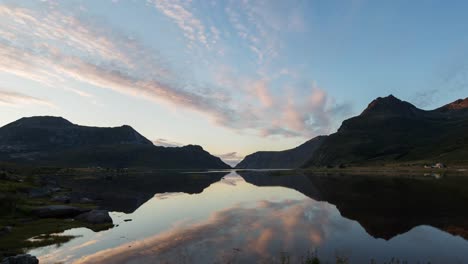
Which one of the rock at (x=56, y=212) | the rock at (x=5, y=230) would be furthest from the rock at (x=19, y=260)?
the rock at (x=56, y=212)

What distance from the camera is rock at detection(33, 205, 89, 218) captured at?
48.8 m

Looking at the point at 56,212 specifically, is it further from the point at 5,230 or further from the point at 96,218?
the point at 5,230

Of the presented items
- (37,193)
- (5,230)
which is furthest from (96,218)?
(37,193)

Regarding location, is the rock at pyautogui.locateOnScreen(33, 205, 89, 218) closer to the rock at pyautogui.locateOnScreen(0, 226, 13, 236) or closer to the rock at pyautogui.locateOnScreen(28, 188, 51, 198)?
the rock at pyautogui.locateOnScreen(0, 226, 13, 236)

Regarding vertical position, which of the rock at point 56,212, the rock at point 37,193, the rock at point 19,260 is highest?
the rock at point 37,193

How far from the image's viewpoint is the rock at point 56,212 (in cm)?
4881

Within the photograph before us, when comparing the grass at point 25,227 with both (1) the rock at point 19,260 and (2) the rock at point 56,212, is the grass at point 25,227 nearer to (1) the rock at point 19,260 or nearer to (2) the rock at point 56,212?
(2) the rock at point 56,212

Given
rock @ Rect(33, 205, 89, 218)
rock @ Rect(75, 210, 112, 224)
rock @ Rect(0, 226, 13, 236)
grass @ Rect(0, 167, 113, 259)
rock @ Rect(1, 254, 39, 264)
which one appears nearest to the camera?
rock @ Rect(1, 254, 39, 264)

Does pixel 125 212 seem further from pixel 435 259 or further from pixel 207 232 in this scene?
pixel 435 259

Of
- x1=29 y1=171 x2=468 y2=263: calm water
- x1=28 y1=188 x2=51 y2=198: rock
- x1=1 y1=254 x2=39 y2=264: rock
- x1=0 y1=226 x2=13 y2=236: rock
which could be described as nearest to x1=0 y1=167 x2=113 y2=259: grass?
x1=0 y1=226 x2=13 y2=236: rock

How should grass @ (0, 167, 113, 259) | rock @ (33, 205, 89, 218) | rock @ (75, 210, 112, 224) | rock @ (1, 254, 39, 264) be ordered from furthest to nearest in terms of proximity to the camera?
rock @ (33, 205, 89, 218)
rock @ (75, 210, 112, 224)
grass @ (0, 167, 113, 259)
rock @ (1, 254, 39, 264)

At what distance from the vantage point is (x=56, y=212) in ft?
163

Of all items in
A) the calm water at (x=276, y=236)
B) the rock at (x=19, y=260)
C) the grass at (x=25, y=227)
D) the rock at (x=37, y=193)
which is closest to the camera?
the rock at (x=19, y=260)

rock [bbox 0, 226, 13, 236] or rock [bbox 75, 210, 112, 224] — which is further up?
rock [bbox 75, 210, 112, 224]
